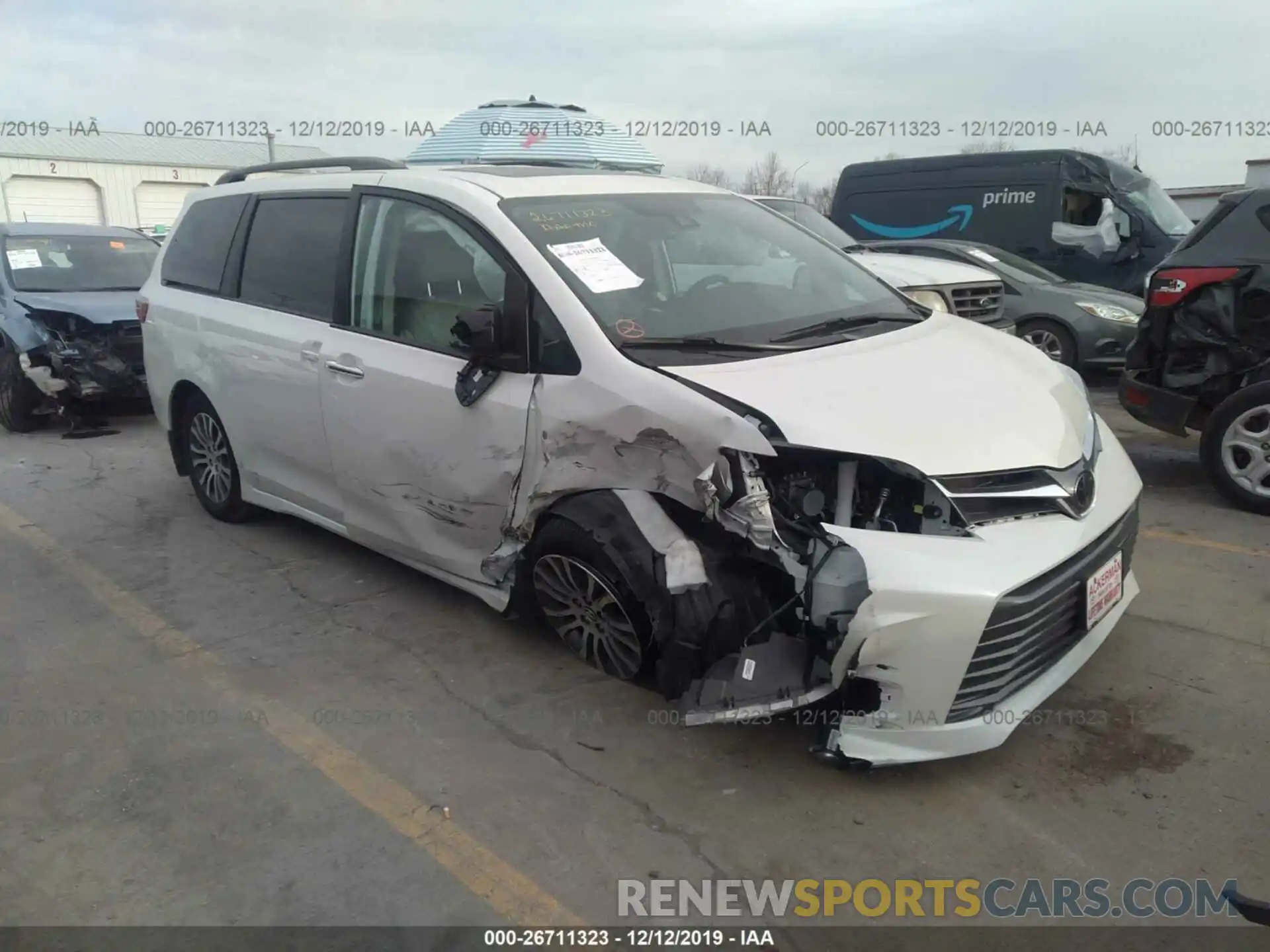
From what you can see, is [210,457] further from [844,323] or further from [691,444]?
[844,323]

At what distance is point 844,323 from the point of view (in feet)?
12.1

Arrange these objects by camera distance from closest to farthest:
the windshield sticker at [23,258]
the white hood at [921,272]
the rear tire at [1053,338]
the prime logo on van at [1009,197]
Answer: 1. the white hood at [921,272]
2. the windshield sticker at [23,258]
3. the rear tire at [1053,338]
4. the prime logo on van at [1009,197]

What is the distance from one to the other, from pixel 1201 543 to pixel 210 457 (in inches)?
204

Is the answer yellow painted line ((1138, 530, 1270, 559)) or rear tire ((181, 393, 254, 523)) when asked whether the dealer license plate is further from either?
rear tire ((181, 393, 254, 523))

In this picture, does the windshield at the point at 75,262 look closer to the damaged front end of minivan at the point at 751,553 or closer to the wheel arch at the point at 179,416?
the wheel arch at the point at 179,416

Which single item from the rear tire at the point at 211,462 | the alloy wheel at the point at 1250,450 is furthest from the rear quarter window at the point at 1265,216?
the rear tire at the point at 211,462

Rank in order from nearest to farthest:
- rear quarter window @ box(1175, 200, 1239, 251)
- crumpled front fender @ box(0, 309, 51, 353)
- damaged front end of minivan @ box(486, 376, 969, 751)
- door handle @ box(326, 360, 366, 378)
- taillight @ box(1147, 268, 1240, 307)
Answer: damaged front end of minivan @ box(486, 376, 969, 751) → door handle @ box(326, 360, 366, 378) → taillight @ box(1147, 268, 1240, 307) → rear quarter window @ box(1175, 200, 1239, 251) → crumpled front fender @ box(0, 309, 51, 353)

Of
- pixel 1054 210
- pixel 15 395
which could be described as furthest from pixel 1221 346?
pixel 15 395

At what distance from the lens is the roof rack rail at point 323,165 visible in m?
4.71

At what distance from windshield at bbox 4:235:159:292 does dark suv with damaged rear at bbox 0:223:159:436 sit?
1cm

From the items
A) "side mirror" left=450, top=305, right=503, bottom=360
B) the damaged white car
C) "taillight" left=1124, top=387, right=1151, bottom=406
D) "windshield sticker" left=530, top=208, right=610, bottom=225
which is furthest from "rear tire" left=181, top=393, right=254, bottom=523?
"taillight" left=1124, top=387, right=1151, bottom=406

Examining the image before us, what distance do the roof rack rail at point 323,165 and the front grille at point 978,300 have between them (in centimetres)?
469

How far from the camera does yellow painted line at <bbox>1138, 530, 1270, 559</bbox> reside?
4.66 metres

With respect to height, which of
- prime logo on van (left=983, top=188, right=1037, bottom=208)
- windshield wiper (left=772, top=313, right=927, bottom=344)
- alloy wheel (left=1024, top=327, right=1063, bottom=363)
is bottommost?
alloy wheel (left=1024, top=327, right=1063, bottom=363)
